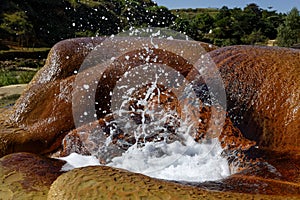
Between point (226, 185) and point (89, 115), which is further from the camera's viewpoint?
point (89, 115)

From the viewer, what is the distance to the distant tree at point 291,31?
2720 centimetres

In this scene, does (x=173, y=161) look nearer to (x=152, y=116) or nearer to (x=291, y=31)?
(x=152, y=116)

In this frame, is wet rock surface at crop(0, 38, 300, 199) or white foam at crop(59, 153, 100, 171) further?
white foam at crop(59, 153, 100, 171)

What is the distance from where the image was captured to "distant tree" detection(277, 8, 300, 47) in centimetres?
2720

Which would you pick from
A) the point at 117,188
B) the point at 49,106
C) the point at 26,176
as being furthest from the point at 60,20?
the point at 117,188

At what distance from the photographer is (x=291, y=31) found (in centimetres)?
2762

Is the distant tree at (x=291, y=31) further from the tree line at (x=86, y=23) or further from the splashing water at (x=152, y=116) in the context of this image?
the splashing water at (x=152, y=116)

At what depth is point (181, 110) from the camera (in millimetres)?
3309

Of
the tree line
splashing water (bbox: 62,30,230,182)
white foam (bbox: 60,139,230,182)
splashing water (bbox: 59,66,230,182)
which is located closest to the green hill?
the tree line

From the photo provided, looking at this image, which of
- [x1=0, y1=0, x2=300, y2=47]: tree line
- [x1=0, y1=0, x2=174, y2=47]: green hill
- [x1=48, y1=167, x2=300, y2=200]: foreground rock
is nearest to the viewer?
[x1=48, y1=167, x2=300, y2=200]: foreground rock

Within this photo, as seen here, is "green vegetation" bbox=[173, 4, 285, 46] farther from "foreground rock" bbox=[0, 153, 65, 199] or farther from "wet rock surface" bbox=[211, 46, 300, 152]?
"foreground rock" bbox=[0, 153, 65, 199]

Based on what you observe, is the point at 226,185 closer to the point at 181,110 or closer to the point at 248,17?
the point at 181,110

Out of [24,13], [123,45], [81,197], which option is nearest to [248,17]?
[24,13]

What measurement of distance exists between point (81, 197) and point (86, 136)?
6.05 feet
